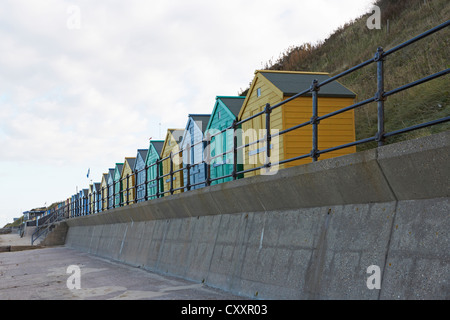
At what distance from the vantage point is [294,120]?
1409 centimetres

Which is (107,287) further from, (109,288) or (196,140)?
(196,140)

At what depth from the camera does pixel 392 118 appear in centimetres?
1956

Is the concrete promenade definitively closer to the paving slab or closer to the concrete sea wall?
the paving slab

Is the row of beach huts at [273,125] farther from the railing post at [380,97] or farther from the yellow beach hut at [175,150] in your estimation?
the railing post at [380,97]

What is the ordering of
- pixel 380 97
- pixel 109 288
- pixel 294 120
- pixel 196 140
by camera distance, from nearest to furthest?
pixel 380 97
pixel 109 288
pixel 294 120
pixel 196 140

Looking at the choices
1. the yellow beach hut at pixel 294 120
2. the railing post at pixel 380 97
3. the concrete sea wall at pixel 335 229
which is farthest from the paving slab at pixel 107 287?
the yellow beach hut at pixel 294 120

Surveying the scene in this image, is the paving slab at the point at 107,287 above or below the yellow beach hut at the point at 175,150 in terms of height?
below

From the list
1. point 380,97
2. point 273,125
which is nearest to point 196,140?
point 273,125

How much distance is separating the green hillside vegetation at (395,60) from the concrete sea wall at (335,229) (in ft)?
26.8

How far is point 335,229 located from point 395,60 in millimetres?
23673

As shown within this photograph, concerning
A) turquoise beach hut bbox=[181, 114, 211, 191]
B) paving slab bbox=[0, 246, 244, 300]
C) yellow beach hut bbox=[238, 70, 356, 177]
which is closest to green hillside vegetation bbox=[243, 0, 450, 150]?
yellow beach hut bbox=[238, 70, 356, 177]

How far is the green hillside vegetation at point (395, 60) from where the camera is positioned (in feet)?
61.4
